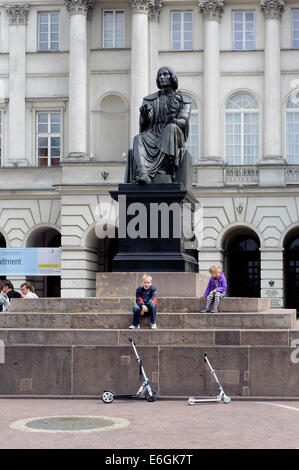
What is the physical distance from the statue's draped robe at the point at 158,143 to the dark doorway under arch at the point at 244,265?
27.7 meters

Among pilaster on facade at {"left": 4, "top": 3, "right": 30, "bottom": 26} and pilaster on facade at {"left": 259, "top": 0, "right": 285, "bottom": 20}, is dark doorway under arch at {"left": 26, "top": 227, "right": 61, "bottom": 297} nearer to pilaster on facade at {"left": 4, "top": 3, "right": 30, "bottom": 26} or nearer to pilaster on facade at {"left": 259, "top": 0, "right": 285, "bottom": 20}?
pilaster on facade at {"left": 4, "top": 3, "right": 30, "bottom": 26}

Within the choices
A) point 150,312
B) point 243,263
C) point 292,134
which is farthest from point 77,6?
point 150,312

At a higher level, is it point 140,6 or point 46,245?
point 140,6

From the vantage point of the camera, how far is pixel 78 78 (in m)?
45.3

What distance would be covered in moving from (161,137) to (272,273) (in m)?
25.7

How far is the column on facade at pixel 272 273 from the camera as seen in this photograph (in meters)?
43.3

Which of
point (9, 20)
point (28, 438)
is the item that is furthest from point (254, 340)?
point (9, 20)

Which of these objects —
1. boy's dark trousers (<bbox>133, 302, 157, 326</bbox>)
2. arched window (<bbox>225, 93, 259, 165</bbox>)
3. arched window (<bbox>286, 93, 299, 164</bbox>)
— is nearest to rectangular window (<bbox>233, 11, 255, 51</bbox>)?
arched window (<bbox>225, 93, 259, 165</bbox>)

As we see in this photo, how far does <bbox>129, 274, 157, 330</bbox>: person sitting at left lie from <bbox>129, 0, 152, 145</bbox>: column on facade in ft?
95.9

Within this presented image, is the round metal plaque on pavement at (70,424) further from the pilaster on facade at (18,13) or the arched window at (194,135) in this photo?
the pilaster on facade at (18,13)

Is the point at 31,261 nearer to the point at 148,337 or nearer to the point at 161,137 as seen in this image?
the point at 161,137

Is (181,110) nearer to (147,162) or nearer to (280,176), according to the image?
(147,162)

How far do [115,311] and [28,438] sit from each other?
18.4 feet

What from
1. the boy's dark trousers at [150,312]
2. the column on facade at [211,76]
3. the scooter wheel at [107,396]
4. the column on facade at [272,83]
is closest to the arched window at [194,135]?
the column on facade at [211,76]
